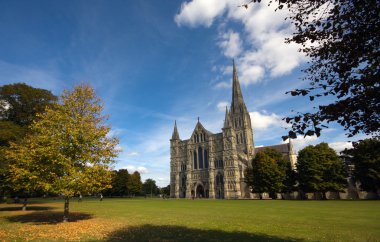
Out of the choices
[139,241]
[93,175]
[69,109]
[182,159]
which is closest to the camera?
[139,241]

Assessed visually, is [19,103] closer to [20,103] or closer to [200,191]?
[20,103]

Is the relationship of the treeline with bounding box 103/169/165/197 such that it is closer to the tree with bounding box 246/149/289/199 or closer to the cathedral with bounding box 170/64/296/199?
the cathedral with bounding box 170/64/296/199

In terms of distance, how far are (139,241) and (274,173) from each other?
171 ft

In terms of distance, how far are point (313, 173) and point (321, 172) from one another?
1.64m

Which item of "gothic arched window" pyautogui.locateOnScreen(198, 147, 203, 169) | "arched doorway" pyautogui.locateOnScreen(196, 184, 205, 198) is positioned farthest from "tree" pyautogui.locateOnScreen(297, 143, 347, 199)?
"gothic arched window" pyautogui.locateOnScreen(198, 147, 203, 169)

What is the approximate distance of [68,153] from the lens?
18.5 meters

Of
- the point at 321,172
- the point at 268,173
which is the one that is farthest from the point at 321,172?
the point at 268,173

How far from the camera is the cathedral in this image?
8306 cm

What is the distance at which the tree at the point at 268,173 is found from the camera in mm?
57844

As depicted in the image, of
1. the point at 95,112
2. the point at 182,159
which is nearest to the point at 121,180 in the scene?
the point at 182,159

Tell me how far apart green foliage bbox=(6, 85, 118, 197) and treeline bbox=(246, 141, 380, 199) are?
44275 mm

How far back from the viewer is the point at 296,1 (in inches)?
268

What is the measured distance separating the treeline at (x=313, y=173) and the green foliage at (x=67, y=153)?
145 ft

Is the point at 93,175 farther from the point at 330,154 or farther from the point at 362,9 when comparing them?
the point at 330,154
